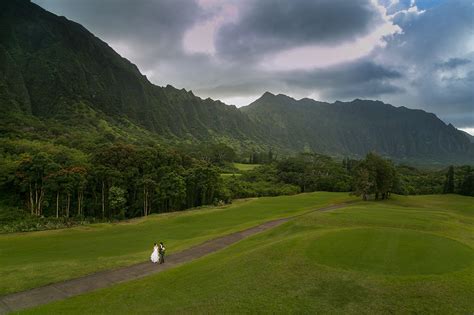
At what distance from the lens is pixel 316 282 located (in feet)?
63.6

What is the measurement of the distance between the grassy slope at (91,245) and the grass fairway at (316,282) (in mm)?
5832

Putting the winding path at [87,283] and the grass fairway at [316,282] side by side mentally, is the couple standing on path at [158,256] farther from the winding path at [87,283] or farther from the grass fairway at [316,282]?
the grass fairway at [316,282]

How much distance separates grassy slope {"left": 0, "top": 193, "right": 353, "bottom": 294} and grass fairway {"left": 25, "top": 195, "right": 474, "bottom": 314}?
5832 mm

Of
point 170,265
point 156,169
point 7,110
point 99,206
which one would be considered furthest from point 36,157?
point 7,110

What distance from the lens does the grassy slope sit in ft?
78.2

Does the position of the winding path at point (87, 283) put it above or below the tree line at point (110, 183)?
below

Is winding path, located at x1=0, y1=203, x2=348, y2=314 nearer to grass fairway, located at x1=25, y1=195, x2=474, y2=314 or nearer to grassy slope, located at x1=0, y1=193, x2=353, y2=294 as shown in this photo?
grassy slope, located at x1=0, y1=193, x2=353, y2=294

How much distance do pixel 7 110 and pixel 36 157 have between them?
5589 inches

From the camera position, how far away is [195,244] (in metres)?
33.8

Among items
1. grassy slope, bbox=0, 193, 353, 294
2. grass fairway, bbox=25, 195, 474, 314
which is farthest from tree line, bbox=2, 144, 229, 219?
grass fairway, bbox=25, 195, 474, 314

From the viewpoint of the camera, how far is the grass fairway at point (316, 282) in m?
16.7

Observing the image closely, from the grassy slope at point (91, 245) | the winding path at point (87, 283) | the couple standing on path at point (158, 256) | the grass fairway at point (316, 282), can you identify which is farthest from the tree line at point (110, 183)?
the grass fairway at point (316, 282)

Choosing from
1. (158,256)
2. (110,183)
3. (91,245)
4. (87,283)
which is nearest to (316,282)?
(158,256)

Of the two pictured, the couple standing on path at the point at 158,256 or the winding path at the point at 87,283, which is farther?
the couple standing on path at the point at 158,256
